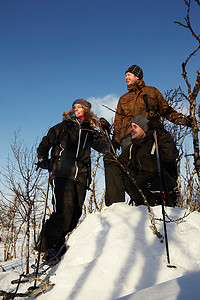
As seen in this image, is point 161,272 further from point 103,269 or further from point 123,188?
point 123,188

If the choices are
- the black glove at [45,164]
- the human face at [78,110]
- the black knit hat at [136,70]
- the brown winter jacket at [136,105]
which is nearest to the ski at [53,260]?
the black glove at [45,164]

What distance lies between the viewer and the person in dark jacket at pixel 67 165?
313 centimetres

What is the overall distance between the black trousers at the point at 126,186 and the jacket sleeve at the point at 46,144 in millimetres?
980

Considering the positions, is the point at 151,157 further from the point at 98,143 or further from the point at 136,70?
the point at 136,70

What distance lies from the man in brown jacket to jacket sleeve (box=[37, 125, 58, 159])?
1054 millimetres

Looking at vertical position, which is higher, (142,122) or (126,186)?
(142,122)

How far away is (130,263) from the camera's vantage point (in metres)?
1.88

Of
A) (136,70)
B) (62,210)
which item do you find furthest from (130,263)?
(136,70)

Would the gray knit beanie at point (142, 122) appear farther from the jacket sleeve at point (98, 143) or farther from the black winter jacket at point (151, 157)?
the jacket sleeve at point (98, 143)

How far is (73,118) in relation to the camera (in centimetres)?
379

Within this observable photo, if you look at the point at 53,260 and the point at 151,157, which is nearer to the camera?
the point at 53,260

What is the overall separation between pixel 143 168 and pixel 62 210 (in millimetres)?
1406

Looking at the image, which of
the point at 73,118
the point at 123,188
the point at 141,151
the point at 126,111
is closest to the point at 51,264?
the point at 123,188

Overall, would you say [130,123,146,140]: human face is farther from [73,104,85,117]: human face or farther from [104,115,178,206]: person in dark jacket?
[73,104,85,117]: human face
